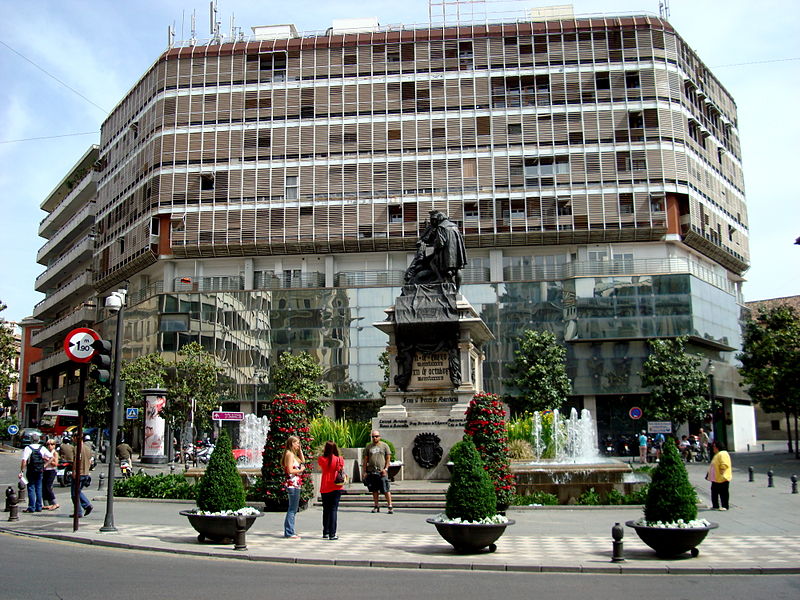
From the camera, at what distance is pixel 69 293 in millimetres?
79125

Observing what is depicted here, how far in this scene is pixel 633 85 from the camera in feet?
192

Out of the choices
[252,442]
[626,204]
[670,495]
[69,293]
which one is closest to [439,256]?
[670,495]

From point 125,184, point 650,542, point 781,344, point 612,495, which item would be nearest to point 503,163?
point 781,344

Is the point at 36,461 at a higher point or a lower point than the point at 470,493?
higher

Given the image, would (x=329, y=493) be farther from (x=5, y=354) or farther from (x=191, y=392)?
(x=5, y=354)

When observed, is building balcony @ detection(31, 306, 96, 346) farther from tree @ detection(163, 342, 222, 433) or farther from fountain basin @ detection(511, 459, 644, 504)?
fountain basin @ detection(511, 459, 644, 504)

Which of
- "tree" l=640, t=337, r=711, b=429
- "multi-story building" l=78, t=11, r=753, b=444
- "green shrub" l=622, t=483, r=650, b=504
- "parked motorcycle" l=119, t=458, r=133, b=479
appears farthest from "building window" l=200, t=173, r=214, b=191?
"green shrub" l=622, t=483, r=650, b=504

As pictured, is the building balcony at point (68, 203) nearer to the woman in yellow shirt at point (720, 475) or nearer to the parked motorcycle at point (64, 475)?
the parked motorcycle at point (64, 475)

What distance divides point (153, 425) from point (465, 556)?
96.6ft

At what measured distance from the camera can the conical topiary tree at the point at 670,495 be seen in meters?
12.2

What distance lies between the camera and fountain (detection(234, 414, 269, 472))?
29.4 metres

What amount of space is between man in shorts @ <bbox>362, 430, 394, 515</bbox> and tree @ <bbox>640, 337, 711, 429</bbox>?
1228 inches

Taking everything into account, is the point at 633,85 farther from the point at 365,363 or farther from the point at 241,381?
the point at 241,381

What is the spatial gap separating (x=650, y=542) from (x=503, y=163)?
156 ft
